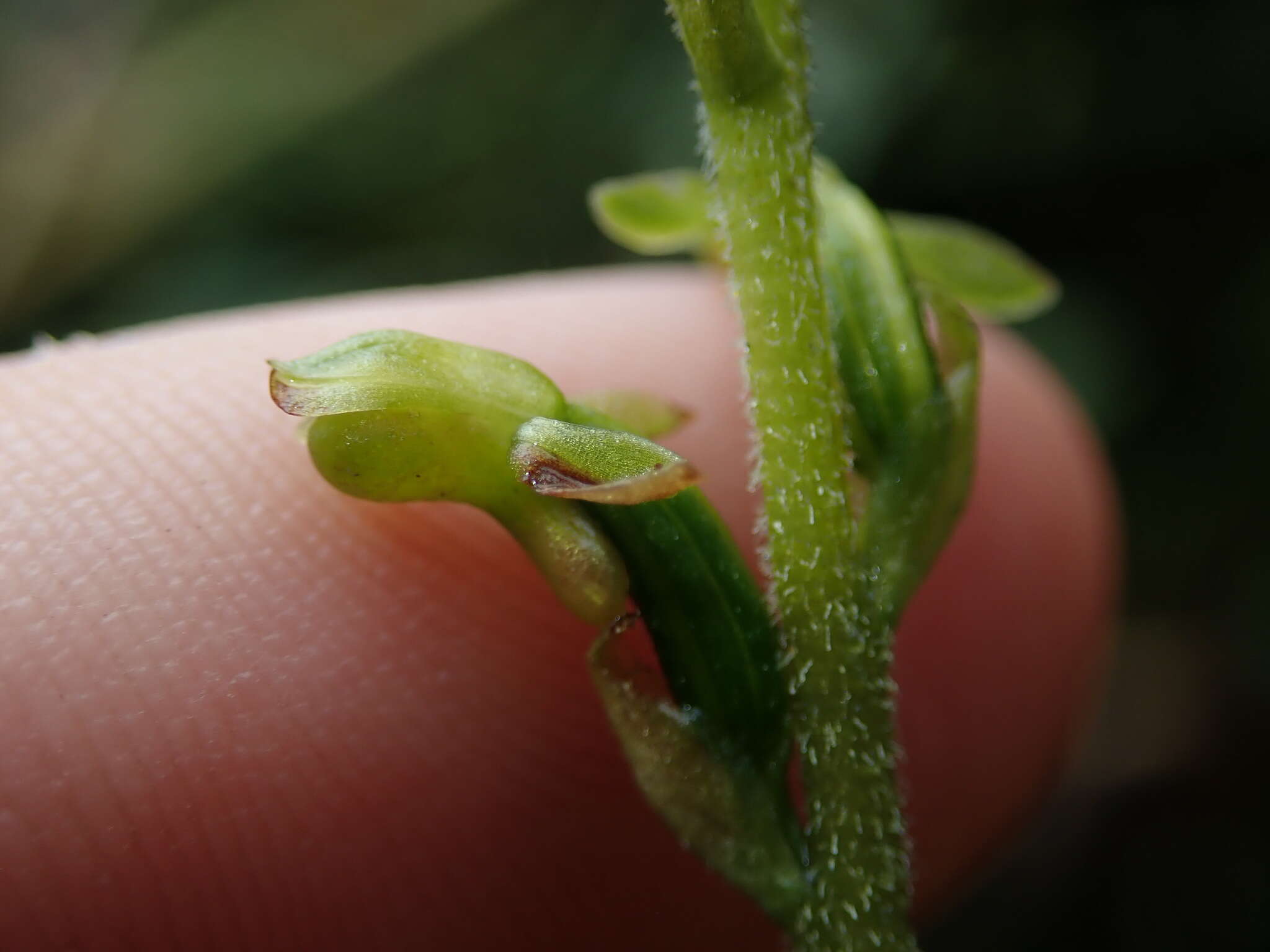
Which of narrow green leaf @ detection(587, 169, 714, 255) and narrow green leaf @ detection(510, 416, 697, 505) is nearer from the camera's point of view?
narrow green leaf @ detection(510, 416, 697, 505)

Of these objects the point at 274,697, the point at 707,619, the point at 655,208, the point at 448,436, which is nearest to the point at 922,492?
the point at 707,619

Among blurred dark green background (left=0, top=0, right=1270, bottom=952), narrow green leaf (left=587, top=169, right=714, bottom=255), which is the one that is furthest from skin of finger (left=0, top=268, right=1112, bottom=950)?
blurred dark green background (left=0, top=0, right=1270, bottom=952)

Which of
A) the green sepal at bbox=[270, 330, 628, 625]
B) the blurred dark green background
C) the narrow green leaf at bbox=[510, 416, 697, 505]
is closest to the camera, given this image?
the narrow green leaf at bbox=[510, 416, 697, 505]

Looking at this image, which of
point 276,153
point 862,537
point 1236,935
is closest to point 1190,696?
point 1236,935

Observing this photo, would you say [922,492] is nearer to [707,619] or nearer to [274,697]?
[707,619]

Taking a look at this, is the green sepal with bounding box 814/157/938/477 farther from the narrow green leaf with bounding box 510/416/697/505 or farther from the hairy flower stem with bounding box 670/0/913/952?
the narrow green leaf with bounding box 510/416/697/505

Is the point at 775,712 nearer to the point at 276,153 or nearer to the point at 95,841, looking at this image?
the point at 95,841

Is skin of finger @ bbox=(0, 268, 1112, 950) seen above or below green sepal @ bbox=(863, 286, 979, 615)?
below
